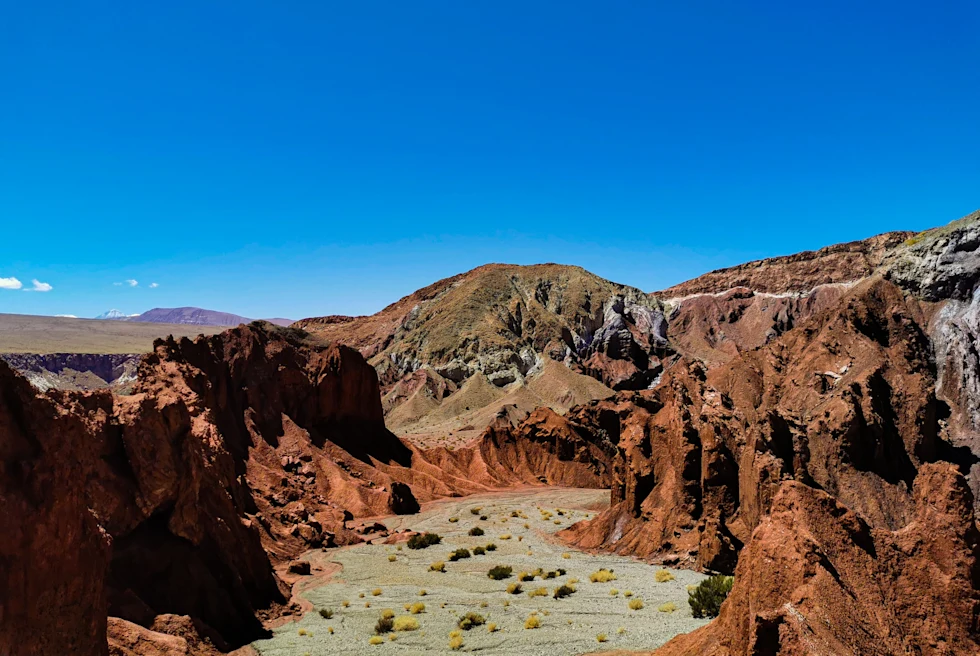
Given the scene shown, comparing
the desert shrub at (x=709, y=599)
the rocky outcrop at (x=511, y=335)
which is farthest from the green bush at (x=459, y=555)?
the rocky outcrop at (x=511, y=335)

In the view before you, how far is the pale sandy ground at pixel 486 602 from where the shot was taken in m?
20.8

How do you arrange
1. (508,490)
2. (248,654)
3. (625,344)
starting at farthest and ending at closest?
(625,344) < (508,490) < (248,654)

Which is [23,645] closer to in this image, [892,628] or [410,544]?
[892,628]

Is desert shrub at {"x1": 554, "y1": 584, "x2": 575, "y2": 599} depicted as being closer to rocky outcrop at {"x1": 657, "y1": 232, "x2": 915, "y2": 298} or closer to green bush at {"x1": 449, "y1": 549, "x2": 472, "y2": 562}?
green bush at {"x1": 449, "y1": 549, "x2": 472, "y2": 562}

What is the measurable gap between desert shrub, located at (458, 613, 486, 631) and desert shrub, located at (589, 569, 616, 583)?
24.6 ft

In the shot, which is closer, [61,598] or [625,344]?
[61,598]

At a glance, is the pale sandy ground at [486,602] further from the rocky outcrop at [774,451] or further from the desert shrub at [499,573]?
the rocky outcrop at [774,451]

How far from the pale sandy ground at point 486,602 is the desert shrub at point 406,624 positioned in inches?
13.0

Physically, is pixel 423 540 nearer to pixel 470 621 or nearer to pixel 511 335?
pixel 470 621

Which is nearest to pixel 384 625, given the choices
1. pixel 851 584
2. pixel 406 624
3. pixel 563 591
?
pixel 406 624

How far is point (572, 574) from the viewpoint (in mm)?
31750

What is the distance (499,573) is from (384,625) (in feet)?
32.3

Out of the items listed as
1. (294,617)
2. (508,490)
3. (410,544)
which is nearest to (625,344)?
(508,490)

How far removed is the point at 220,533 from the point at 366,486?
3076cm
